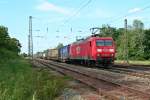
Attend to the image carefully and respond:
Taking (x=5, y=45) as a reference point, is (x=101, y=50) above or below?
below

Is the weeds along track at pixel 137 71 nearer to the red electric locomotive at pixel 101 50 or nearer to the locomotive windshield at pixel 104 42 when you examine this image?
the red electric locomotive at pixel 101 50

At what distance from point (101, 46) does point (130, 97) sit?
24.6 meters

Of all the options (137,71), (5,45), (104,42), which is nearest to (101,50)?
(104,42)

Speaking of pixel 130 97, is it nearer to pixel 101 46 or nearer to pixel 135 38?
pixel 101 46

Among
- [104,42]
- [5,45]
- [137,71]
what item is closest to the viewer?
[137,71]

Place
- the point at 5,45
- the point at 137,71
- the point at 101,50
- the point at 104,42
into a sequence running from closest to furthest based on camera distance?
the point at 137,71 → the point at 101,50 → the point at 104,42 → the point at 5,45

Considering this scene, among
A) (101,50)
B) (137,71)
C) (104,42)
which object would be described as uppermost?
(104,42)

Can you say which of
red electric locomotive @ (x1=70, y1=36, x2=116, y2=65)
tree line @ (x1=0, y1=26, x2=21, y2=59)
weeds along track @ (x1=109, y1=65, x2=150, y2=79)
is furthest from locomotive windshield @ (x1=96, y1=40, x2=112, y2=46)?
tree line @ (x1=0, y1=26, x2=21, y2=59)

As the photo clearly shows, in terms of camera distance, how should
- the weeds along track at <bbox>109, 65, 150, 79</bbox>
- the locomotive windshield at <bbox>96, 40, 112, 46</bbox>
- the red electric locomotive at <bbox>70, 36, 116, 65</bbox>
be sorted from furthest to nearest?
the locomotive windshield at <bbox>96, 40, 112, 46</bbox> < the red electric locomotive at <bbox>70, 36, 116, 65</bbox> < the weeds along track at <bbox>109, 65, 150, 79</bbox>

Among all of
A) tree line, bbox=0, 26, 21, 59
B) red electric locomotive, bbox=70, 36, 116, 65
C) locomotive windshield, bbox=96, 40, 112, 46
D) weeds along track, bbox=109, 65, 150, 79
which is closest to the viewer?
weeds along track, bbox=109, 65, 150, 79

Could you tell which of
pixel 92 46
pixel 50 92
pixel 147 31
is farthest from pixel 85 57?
pixel 147 31

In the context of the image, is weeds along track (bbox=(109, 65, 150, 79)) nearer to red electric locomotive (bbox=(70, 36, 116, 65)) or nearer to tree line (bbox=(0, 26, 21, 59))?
red electric locomotive (bbox=(70, 36, 116, 65))

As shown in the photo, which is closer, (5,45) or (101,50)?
(101,50)

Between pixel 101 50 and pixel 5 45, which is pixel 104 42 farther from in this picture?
pixel 5 45
